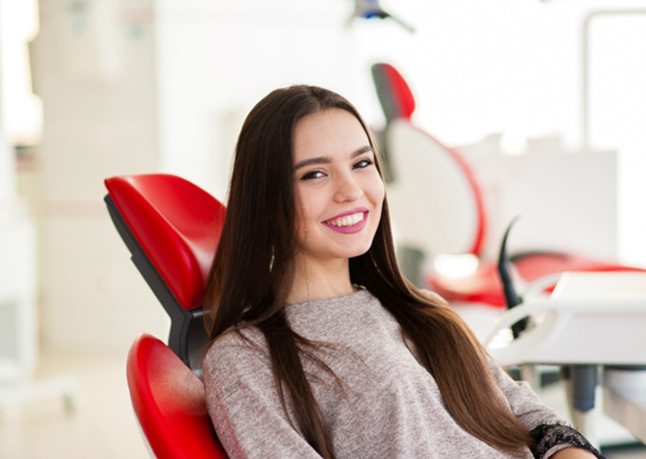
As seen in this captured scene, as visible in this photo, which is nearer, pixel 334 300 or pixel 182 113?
pixel 334 300

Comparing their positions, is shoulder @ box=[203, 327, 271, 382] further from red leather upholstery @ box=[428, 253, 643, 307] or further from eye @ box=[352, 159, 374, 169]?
red leather upholstery @ box=[428, 253, 643, 307]

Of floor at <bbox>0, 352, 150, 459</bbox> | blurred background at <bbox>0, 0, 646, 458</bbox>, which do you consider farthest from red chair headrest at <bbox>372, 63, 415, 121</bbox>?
floor at <bbox>0, 352, 150, 459</bbox>

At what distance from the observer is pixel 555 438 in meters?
1.35

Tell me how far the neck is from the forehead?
16 cm

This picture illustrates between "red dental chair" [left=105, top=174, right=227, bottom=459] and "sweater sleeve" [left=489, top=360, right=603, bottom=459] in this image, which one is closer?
"red dental chair" [left=105, top=174, right=227, bottom=459]

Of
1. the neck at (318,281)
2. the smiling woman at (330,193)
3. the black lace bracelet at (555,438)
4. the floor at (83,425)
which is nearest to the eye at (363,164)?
the smiling woman at (330,193)

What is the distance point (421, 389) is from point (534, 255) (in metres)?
1.97

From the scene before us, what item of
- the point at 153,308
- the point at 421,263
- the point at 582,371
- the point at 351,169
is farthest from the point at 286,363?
the point at 153,308

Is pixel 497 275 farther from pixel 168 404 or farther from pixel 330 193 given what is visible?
pixel 168 404

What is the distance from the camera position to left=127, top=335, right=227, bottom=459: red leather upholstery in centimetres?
114

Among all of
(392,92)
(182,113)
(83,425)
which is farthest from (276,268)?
(182,113)

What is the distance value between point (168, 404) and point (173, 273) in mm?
298

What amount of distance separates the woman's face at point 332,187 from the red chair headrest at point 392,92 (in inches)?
71.7

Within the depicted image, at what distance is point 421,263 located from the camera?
3.18 metres
